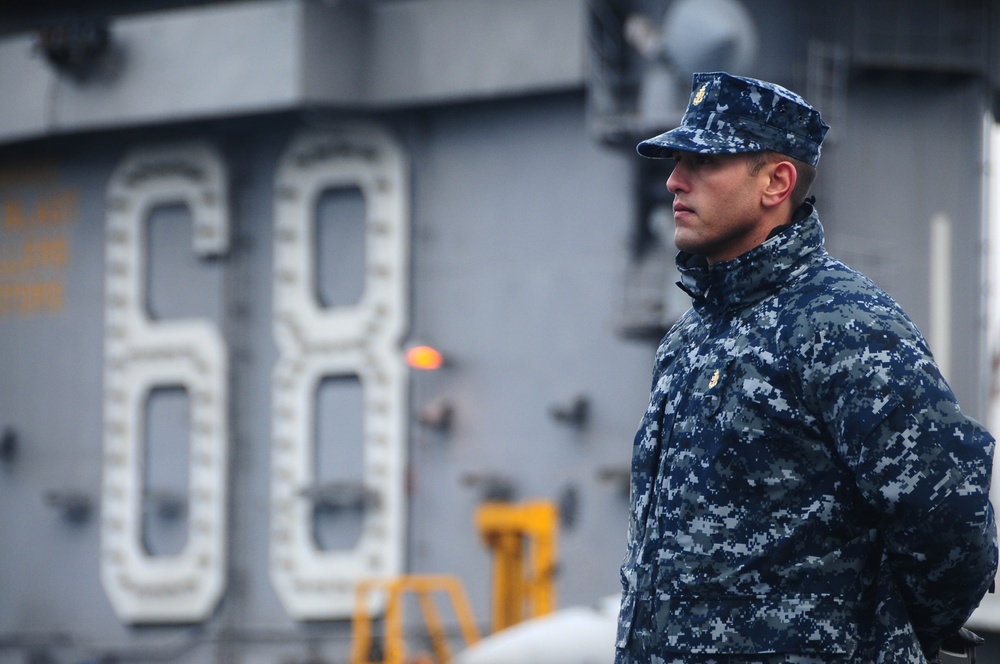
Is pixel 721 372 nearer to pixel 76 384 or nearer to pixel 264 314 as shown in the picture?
pixel 264 314

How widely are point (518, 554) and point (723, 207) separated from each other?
10939 millimetres

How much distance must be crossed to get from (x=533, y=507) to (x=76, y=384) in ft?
20.7

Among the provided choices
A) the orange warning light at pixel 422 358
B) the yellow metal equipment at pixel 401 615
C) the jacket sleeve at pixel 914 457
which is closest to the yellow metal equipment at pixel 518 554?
the yellow metal equipment at pixel 401 615

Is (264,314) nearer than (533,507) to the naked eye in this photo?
No

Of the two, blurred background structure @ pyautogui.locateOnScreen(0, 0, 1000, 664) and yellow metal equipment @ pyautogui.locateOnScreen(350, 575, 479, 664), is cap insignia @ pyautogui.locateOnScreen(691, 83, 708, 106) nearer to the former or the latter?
blurred background structure @ pyautogui.locateOnScreen(0, 0, 1000, 664)

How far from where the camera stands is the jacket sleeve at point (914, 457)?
2.77 meters

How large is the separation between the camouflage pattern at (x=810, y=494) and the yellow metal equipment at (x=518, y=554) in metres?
10.2

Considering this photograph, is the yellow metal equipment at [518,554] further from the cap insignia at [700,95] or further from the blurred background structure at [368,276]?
the cap insignia at [700,95]

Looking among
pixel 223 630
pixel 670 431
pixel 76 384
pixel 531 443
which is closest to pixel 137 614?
pixel 223 630

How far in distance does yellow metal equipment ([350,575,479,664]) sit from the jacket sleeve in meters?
11.3

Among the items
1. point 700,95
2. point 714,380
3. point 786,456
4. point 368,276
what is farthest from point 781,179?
point 368,276

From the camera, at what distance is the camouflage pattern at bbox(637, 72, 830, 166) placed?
307 centimetres

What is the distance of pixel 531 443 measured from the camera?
46.8ft

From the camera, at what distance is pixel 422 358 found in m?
14.4
